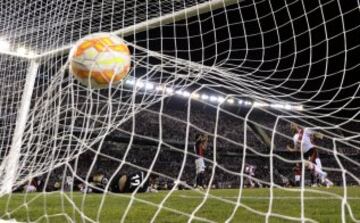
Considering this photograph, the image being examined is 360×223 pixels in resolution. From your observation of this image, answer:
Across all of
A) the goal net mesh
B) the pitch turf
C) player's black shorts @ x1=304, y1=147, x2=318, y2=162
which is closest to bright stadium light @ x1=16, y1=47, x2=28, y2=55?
the goal net mesh

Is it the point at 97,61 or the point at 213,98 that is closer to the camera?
the point at 97,61

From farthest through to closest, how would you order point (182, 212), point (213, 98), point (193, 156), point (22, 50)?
point (213, 98)
point (193, 156)
point (22, 50)
point (182, 212)

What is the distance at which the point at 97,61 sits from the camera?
358 cm

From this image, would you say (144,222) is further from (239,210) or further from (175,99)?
(175,99)

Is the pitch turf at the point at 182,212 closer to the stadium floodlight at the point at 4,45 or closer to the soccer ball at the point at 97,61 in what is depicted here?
the soccer ball at the point at 97,61

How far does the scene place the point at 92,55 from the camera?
361 centimetres

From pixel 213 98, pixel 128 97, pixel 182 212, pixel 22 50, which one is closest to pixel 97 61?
pixel 182 212

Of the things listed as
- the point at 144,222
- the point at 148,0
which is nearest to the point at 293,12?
the point at 148,0

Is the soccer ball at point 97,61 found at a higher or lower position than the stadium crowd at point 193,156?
higher

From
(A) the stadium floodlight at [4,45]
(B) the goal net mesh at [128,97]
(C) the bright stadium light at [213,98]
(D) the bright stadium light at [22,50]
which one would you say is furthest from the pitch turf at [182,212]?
(C) the bright stadium light at [213,98]

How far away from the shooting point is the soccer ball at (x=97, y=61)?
3.58 metres

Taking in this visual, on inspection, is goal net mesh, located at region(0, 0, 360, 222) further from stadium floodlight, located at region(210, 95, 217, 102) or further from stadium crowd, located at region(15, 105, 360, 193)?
stadium floodlight, located at region(210, 95, 217, 102)

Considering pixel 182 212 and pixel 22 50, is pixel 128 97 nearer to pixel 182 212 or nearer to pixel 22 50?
pixel 22 50

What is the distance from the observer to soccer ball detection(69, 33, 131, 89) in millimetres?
3582
